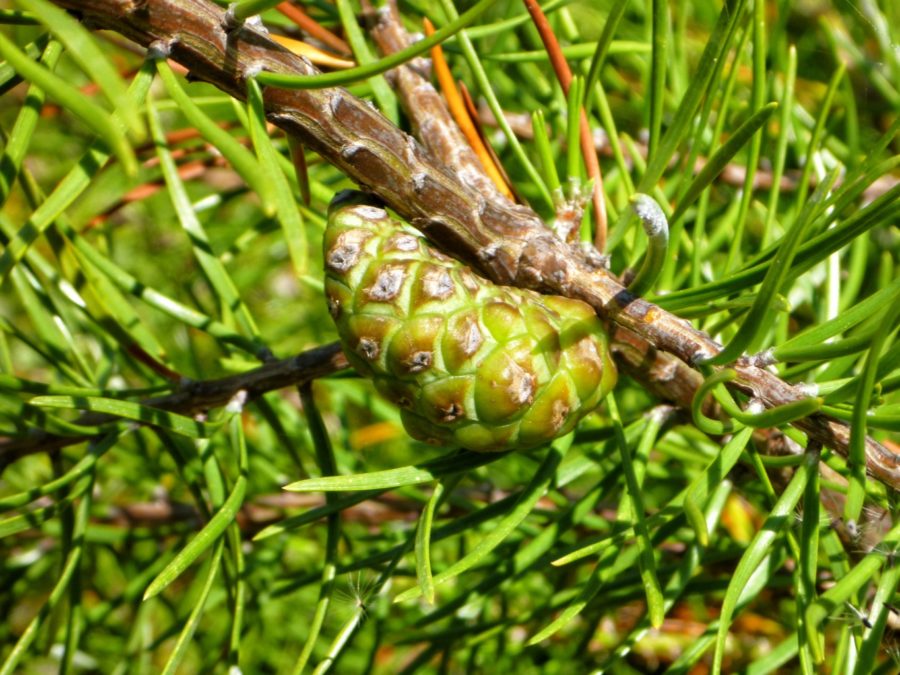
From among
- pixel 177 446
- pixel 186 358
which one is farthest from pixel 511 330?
pixel 186 358

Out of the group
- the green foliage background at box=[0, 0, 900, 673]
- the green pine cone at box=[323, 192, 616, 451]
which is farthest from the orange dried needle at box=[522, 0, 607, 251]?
the green pine cone at box=[323, 192, 616, 451]

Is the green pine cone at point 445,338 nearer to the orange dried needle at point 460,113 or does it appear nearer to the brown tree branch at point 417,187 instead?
the brown tree branch at point 417,187

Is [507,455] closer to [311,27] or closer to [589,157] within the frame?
[589,157]

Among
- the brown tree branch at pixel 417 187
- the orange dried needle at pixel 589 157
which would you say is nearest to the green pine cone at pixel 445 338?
the brown tree branch at pixel 417 187

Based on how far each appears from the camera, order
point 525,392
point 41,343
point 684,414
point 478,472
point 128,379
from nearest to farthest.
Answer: point 525,392 < point 684,414 < point 41,343 < point 478,472 < point 128,379

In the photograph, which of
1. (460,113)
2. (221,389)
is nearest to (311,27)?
(460,113)

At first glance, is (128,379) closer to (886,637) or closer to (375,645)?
(375,645)
